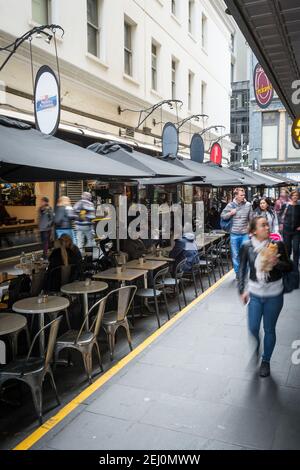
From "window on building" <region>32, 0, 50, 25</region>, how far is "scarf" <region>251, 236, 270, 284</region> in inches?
364

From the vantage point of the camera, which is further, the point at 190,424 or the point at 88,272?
the point at 88,272

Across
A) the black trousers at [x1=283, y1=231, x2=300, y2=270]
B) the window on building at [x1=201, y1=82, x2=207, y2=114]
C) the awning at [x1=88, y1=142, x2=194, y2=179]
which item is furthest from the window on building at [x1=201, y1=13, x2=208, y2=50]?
the awning at [x1=88, y1=142, x2=194, y2=179]

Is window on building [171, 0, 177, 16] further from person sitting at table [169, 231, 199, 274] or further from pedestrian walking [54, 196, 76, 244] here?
person sitting at table [169, 231, 199, 274]

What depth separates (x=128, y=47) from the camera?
15648mm

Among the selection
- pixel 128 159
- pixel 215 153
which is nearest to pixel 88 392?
pixel 128 159

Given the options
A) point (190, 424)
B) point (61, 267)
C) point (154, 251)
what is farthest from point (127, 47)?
point (190, 424)

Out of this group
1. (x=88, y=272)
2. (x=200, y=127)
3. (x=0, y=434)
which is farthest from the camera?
(x=200, y=127)

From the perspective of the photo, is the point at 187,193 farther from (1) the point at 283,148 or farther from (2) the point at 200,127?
(1) the point at 283,148

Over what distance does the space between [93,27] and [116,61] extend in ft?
4.34

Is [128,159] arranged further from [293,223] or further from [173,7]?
[173,7]

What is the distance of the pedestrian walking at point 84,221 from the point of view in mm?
12078

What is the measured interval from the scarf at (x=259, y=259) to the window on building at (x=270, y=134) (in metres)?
33.2
